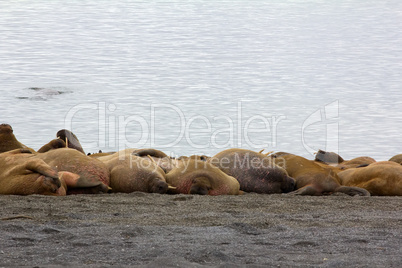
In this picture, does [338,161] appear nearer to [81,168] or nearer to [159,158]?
[159,158]

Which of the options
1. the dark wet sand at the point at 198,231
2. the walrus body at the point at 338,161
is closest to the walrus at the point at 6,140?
the dark wet sand at the point at 198,231

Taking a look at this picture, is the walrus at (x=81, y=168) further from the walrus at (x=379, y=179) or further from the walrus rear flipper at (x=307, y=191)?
the walrus at (x=379, y=179)

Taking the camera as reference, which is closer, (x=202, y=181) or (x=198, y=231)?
(x=198, y=231)

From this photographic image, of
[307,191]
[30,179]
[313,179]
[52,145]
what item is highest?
[52,145]

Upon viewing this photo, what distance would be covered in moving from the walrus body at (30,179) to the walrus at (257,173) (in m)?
2.05

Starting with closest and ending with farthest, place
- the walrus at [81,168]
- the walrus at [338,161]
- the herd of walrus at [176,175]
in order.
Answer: the herd of walrus at [176,175] → the walrus at [81,168] → the walrus at [338,161]

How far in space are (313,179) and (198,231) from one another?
9.64 ft

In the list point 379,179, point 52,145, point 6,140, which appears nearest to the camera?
point 379,179

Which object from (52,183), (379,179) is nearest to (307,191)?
(379,179)

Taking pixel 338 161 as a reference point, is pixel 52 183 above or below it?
above

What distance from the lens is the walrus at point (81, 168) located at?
285 inches

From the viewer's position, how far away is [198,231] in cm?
524

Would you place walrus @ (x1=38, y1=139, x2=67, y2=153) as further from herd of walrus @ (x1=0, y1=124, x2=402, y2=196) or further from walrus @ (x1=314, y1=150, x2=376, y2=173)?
walrus @ (x1=314, y1=150, x2=376, y2=173)

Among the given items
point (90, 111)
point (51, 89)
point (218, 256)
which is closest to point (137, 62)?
point (51, 89)
